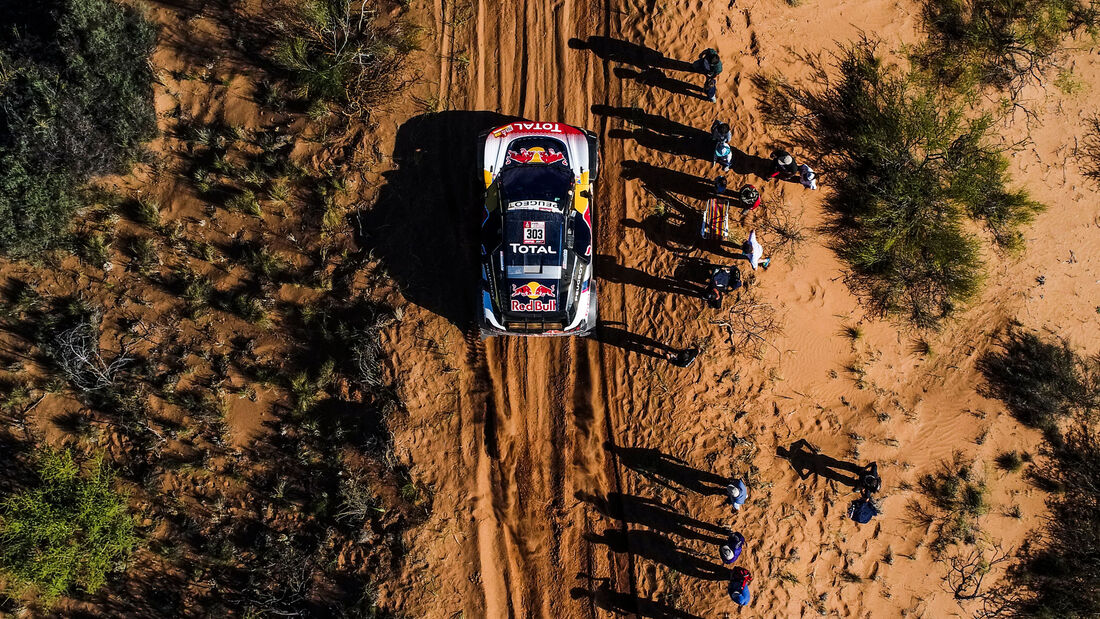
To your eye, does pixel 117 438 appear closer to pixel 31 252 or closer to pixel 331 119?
pixel 31 252

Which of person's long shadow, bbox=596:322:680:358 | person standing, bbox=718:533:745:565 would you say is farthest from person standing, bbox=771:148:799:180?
person standing, bbox=718:533:745:565

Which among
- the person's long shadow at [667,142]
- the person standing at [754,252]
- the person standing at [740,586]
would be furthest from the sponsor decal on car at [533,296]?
the person standing at [740,586]

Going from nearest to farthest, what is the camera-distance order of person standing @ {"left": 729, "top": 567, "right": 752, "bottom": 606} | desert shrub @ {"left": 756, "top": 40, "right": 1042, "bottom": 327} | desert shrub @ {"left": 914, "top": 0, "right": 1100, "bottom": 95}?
person standing @ {"left": 729, "top": 567, "right": 752, "bottom": 606} → desert shrub @ {"left": 756, "top": 40, "right": 1042, "bottom": 327} → desert shrub @ {"left": 914, "top": 0, "right": 1100, "bottom": 95}

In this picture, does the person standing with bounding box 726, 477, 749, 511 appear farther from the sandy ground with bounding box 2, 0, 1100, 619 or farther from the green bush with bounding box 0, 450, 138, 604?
the green bush with bounding box 0, 450, 138, 604

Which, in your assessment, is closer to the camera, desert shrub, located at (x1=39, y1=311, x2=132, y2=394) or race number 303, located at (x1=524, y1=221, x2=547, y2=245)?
race number 303, located at (x1=524, y1=221, x2=547, y2=245)

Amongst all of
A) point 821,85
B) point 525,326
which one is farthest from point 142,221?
point 821,85

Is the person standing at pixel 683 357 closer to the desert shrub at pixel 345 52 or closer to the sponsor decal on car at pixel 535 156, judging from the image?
the sponsor decal on car at pixel 535 156

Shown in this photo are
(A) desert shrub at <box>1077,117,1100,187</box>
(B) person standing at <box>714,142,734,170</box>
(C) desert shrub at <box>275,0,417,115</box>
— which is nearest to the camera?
(B) person standing at <box>714,142,734,170</box>
